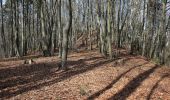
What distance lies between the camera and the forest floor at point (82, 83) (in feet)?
44.3

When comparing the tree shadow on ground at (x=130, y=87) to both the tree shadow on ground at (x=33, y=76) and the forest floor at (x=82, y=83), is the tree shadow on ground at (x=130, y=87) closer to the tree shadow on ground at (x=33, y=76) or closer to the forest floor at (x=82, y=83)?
the forest floor at (x=82, y=83)

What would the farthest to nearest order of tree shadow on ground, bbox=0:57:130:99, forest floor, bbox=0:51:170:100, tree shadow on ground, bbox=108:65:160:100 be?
tree shadow on ground, bbox=108:65:160:100 → tree shadow on ground, bbox=0:57:130:99 → forest floor, bbox=0:51:170:100

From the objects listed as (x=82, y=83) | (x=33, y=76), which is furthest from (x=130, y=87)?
(x=33, y=76)

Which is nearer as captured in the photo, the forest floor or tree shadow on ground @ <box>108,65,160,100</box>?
the forest floor

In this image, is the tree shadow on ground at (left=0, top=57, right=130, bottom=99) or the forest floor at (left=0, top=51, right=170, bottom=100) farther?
the tree shadow on ground at (left=0, top=57, right=130, bottom=99)

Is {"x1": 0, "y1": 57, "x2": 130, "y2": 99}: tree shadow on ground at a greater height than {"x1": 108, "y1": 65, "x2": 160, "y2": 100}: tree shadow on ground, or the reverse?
{"x1": 0, "y1": 57, "x2": 130, "y2": 99}: tree shadow on ground

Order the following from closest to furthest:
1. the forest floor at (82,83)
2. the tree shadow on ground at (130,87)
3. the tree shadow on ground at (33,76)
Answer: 1. the forest floor at (82,83)
2. the tree shadow on ground at (33,76)
3. the tree shadow on ground at (130,87)

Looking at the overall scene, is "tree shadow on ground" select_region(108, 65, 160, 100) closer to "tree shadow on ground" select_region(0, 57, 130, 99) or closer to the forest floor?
the forest floor

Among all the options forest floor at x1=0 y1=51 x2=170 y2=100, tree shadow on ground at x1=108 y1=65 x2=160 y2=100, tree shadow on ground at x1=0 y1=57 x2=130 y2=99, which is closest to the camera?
forest floor at x1=0 y1=51 x2=170 y2=100

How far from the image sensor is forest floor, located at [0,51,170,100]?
532 inches

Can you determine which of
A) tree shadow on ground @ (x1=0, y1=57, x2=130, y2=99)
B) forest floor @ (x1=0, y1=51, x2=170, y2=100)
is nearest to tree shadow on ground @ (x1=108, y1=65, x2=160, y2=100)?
forest floor @ (x1=0, y1=51, x2=170, y2=100)

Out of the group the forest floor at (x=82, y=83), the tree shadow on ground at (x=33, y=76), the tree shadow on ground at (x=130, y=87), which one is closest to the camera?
the forest floor at (x=82, y=83)

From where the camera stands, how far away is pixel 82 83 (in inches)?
608

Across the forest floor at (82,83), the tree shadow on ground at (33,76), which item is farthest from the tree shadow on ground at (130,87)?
the tree shadow on ground at (33,76)
